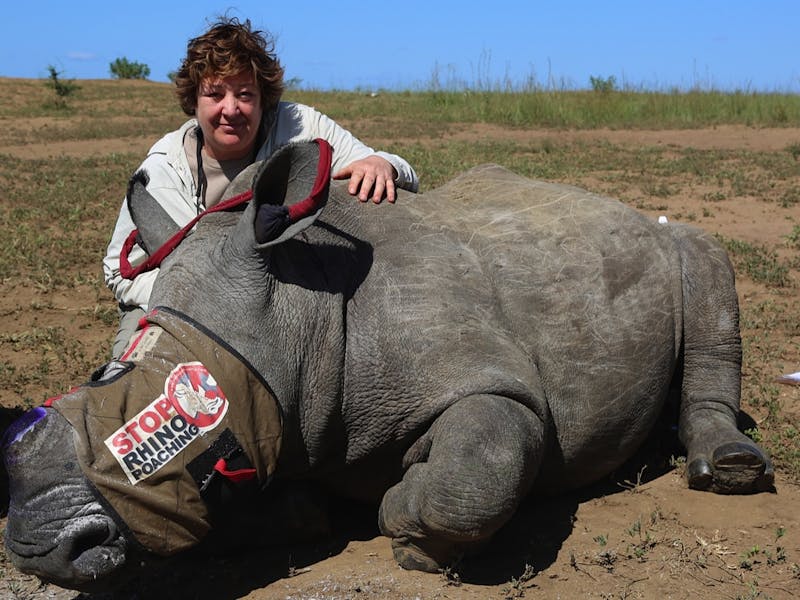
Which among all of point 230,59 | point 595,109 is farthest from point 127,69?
point 230,59

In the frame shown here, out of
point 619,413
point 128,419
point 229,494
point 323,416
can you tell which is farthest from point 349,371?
point 619,413

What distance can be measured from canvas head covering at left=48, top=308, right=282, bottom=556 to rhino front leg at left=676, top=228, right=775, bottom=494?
202 cm

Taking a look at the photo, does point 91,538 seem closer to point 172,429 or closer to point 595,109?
point 172,429

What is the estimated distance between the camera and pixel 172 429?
274 centimetres

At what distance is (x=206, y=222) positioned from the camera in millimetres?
3326

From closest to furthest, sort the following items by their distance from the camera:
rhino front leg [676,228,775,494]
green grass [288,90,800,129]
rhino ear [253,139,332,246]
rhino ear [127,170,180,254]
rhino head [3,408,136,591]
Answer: rhino head [3,408,136,591] < rhino ear [253,139,332,246] < rhino ear [127,170,180,254] < rhino front leg [676,228,775,494] < green grass [288,90,800,129]

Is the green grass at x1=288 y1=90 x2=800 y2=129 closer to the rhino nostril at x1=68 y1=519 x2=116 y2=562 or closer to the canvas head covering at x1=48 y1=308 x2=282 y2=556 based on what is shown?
the canvas head covering at x1=48 y1=308 x2=282 y2=556

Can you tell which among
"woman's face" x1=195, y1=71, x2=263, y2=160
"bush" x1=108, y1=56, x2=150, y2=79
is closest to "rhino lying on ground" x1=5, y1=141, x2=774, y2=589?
"woman's face" x1=195, y1=71, x2=263, y2=160

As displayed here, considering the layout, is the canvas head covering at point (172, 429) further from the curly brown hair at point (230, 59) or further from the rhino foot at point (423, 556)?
the curly brown hair at point (230, 59)

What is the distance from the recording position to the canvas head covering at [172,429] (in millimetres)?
2676

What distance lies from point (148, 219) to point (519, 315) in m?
1.34

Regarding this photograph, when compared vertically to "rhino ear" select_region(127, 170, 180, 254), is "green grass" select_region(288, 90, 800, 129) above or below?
→ above

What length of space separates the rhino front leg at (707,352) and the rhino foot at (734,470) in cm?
3

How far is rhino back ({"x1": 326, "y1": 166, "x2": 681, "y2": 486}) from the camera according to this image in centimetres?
326
